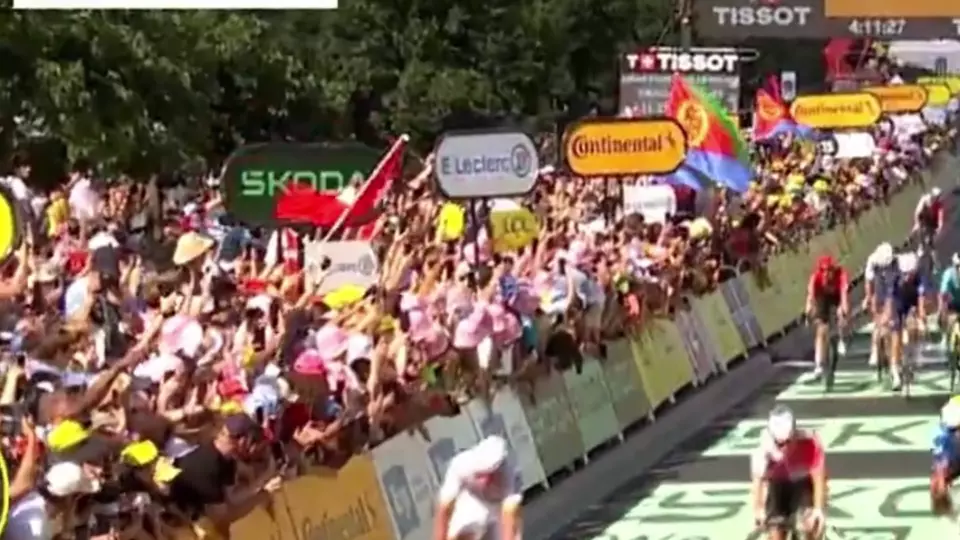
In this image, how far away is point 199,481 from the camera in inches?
462

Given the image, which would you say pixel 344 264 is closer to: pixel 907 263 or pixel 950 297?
pixel 950 297

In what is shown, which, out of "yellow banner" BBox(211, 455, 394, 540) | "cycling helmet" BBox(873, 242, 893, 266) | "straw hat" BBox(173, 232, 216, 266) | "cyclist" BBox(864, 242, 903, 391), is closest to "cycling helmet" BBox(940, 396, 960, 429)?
"yellow banner" BBox(211, 455, 394, 540)

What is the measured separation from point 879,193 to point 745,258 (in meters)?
16.3

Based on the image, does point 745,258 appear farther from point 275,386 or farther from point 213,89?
point 275,386

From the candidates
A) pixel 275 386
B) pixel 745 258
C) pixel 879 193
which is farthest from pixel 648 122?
pixel 879 193

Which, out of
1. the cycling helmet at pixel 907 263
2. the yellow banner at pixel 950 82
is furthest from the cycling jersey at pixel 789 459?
the yellow banner at pixel 950 82

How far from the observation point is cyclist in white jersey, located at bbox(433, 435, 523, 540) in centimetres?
1198

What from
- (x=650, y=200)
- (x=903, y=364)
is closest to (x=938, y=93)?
(x=650, y=200)

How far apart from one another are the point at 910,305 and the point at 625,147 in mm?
4838

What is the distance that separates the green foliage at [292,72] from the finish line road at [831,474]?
608 cm

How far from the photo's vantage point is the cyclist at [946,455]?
54.6 ft

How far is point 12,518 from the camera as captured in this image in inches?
379

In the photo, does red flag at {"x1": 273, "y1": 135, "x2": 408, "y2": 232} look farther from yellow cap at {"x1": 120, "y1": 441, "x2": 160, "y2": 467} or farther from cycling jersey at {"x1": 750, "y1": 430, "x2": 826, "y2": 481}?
yellow cap at {"x1": 120, "y1": 441, "x2": 160, "y2": 467}

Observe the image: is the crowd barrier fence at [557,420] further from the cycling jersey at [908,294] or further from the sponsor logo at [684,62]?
the sponsor logo at [684,62]
